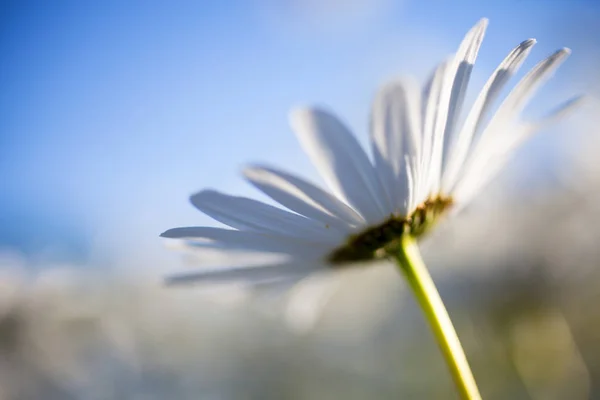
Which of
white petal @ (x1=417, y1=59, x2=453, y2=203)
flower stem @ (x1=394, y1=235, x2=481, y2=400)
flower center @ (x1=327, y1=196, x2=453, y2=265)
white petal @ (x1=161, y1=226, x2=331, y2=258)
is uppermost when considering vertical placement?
white petal @ (x1=417, y1=59, x2=453, y2=203)

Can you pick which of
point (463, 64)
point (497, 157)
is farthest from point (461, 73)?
point (497, 157)

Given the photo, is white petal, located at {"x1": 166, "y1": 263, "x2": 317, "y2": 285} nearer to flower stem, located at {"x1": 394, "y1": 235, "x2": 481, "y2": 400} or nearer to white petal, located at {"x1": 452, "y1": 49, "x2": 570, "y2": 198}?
flower stem, located at {"x1": 394, "y1": 235, "x2": 481, "y2": 400}

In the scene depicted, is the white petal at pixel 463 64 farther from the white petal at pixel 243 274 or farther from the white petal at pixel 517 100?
the white petal at pixel 243 274

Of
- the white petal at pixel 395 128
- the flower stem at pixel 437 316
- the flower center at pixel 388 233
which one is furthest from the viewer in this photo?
the flower center at pixel 388 233

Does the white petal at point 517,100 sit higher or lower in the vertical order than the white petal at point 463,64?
lower

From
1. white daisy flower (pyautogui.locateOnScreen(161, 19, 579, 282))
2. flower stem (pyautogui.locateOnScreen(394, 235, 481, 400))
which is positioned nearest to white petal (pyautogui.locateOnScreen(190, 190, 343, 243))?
white daisy flower (pyautogui.locateOnScreen(161, 19, 579, 282))

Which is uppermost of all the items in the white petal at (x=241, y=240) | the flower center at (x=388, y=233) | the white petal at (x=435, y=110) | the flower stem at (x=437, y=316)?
the white petal at (x=435, y=110)

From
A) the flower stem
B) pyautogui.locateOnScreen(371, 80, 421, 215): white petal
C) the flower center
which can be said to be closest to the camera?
the flower stem

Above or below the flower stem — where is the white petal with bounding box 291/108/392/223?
above

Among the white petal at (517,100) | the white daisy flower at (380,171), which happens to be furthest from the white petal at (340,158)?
the white petal at (517,100)
